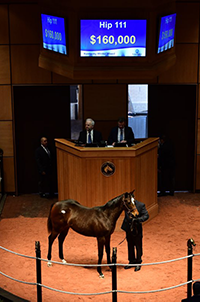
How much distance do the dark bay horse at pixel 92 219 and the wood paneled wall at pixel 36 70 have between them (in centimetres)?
450

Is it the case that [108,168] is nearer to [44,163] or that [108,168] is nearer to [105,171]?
[105,171]

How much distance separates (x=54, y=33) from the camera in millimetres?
10945

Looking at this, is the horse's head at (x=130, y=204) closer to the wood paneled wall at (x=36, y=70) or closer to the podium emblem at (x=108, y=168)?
the podium emblem at (x=108, y=168)

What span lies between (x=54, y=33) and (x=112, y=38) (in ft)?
4.07

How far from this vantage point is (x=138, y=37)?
1063 cm

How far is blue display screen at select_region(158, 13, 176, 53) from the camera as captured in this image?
10820 mm

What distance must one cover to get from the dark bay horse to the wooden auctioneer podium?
1730 mm

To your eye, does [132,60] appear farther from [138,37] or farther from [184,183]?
[184,183]

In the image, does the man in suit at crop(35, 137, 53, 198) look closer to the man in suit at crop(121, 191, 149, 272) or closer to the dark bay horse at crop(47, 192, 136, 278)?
the dark bay horse at crop(47, 192, 136, 278)

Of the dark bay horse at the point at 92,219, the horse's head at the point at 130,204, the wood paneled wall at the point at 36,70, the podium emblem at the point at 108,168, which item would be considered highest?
the wood paneled wall at the point at 36,70

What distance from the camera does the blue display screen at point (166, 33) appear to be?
10820 mm

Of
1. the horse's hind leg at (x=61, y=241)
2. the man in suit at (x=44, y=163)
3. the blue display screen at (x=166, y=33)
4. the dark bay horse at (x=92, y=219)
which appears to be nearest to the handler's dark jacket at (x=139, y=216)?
the dark bay horse at (x=92, y=219)

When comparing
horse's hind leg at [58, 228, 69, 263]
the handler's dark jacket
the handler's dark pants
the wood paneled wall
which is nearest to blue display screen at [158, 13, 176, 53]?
the wood paneled wall

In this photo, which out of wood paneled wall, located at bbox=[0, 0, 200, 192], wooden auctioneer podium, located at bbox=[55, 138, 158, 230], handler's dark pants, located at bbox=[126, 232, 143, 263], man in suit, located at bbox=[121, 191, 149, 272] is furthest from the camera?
wood paneled wall, located at bbox=[0, 0, 200, 192]
